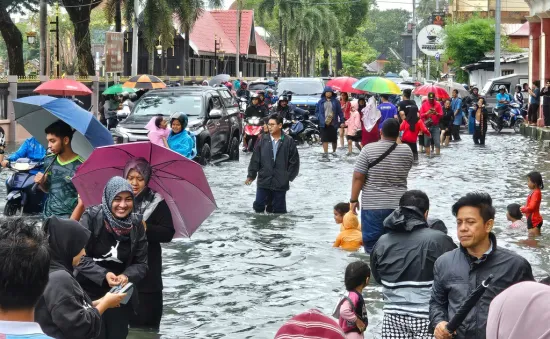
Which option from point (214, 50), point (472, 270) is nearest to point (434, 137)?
point (472, 270)

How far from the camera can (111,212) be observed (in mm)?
6441

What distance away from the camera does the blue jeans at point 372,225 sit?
33.7ft

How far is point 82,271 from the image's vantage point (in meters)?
6.48

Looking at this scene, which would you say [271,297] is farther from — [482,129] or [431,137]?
[482,129]

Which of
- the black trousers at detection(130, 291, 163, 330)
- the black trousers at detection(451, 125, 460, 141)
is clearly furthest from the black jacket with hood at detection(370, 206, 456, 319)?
the black trousers at detection(451, 125, 460, 141)

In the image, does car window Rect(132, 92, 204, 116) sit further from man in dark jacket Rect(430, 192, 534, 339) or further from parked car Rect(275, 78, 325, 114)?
man in dark jacket Rect(430, 192, 534, 339)

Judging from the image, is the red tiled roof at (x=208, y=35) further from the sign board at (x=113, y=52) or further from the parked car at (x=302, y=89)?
the parked car at (x=302, y=89)

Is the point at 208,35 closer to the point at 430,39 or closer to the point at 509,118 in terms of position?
the point at 430,39

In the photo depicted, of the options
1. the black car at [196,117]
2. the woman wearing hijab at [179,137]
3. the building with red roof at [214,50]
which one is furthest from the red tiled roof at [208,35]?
the woman wearing hijab at [179,137]

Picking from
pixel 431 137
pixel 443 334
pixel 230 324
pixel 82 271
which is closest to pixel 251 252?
pixel 230 324

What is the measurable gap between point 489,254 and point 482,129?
25.4 metres

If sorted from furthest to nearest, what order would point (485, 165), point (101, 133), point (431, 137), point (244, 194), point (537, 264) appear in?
point (431, 137)
point (485, 165)
point (244, 194)
point (537, 264)
point (101, 133)

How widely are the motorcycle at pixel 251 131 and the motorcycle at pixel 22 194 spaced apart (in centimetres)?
1381

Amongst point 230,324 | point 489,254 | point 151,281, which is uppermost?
point 489,254
